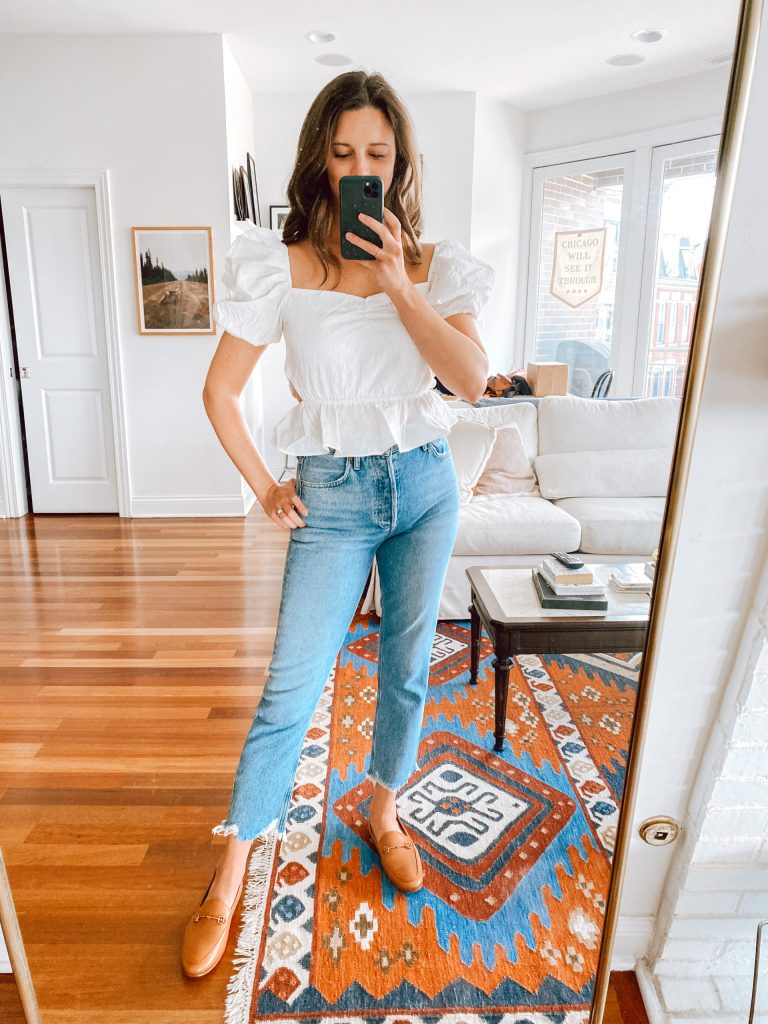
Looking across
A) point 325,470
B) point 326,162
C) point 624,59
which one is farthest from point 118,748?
point 624,59

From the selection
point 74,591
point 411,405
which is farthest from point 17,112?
point 74,591

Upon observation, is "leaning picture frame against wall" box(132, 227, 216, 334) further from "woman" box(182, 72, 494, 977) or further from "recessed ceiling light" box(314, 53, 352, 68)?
"recessed ceiling light" box(314, 53, 352, 68)

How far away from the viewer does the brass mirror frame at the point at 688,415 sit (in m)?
0.60

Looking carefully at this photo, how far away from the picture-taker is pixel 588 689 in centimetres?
98

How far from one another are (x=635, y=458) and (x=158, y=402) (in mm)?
680

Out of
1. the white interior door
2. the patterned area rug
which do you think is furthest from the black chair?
the white interior door

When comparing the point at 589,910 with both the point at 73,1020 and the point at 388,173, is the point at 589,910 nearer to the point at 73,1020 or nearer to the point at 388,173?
the point at 73,1020

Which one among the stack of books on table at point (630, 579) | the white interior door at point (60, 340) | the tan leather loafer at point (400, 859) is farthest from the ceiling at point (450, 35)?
the tan leather loafer at point (400, 859)

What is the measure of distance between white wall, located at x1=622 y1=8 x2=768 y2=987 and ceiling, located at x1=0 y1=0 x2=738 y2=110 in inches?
4.1

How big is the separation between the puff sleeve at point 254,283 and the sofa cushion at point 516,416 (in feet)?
0.99

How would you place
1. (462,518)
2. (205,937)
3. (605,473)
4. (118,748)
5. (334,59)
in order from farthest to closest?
(118,748), (462,518), (205,937), (605,473), (334,59)

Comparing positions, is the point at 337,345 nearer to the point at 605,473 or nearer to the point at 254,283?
the point at 254,283

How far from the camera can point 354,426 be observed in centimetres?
88

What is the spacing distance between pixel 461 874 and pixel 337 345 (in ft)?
2.93
